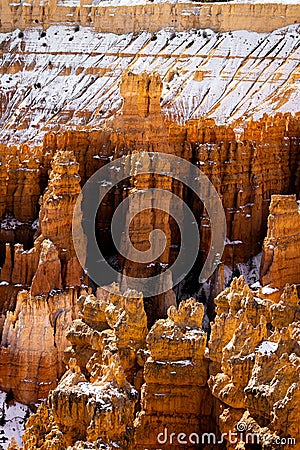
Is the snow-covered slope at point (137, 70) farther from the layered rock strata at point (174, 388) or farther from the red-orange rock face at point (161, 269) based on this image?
the layered rock strata at point (174, 388)

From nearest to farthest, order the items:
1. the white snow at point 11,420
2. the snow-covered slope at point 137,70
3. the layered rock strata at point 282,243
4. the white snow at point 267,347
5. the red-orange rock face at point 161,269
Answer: the red-orange rock face at point 161,269 < the white snow at point 267,347 < the white snow at point 11,420 < the layered rock strata at point 282,243 < the snow-covered slope at point 137,70

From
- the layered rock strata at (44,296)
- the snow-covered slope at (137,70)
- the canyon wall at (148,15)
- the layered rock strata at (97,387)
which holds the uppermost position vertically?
the canyon wall at (148,15)

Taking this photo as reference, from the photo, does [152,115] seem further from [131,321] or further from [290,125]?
[131,321]

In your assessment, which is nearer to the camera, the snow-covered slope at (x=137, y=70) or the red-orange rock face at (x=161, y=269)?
the red-orange rock face at (x=161, y=269)

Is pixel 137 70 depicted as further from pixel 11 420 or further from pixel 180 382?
pixel 180 382

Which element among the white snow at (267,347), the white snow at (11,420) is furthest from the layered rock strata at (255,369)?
the white snow at (11,420)

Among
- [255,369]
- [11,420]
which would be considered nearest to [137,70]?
[11,420]

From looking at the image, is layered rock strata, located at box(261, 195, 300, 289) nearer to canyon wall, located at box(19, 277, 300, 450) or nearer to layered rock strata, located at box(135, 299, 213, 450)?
canyon wall, located at box(19, 277, 300, 450)
